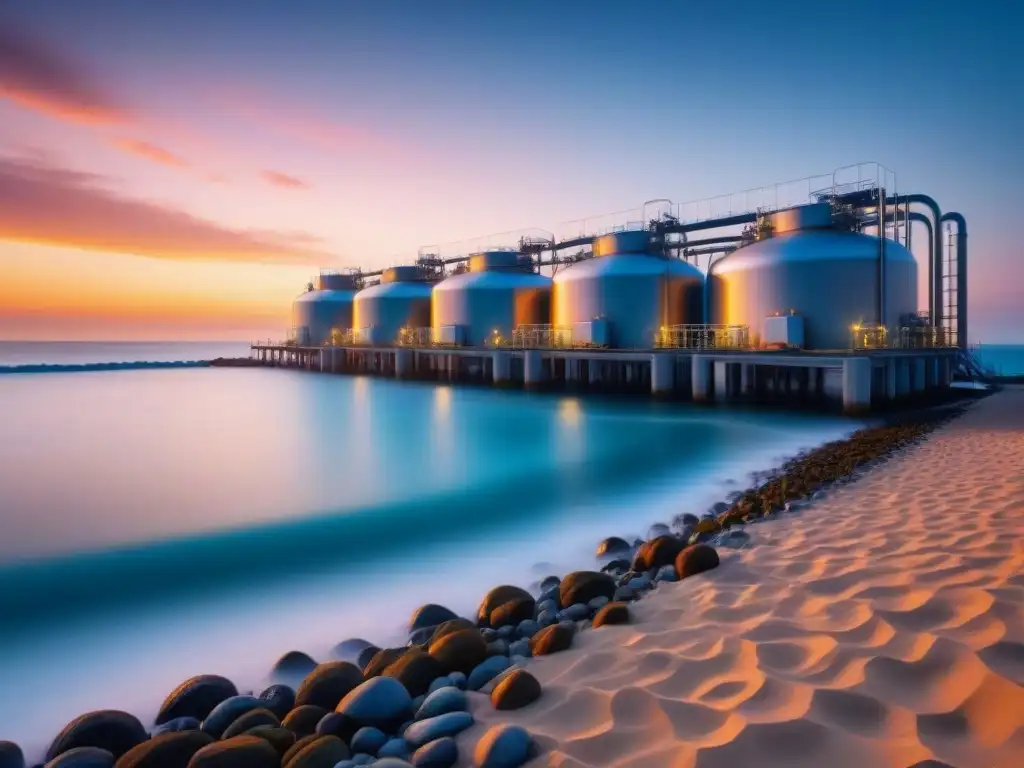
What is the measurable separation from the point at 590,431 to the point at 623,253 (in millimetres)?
17649

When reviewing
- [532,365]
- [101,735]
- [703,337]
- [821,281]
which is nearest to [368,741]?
[101,735]

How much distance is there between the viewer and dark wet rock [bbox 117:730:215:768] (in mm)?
3709

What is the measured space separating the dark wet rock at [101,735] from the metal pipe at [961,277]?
39992mm

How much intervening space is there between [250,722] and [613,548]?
5.66 metres

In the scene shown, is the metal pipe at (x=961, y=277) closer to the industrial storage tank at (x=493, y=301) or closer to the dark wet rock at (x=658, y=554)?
the industrial storage tank at (x=493, y=301)

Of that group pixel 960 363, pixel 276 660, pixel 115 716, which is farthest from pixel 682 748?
pixel 960 363

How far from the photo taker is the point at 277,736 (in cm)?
388

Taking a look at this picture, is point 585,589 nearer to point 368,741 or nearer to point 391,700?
point 391,700

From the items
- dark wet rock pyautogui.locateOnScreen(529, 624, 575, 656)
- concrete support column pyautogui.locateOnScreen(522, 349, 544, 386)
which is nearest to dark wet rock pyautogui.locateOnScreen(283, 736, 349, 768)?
dark wet rock pyautogui.locateOnScreen(529, 624, 575, 656)

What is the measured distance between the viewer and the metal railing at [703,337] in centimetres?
2945

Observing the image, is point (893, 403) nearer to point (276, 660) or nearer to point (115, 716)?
point (276, 660)

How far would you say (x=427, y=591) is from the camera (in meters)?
7.86

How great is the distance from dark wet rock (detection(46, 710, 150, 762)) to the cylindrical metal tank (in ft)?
105

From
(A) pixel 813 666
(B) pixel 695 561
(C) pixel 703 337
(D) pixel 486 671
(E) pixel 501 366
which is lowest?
(D) pixel 486 671
